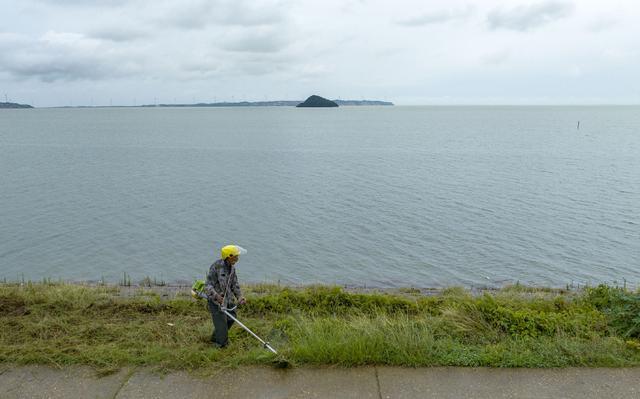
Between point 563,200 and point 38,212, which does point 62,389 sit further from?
point 563,200

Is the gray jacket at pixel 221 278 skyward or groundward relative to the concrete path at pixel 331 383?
skyward

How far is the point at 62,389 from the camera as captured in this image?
5.81 metres

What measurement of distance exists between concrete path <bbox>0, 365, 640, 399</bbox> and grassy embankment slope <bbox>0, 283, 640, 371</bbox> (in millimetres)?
186

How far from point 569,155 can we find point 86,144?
61.8 m

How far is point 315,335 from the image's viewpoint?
6.76 metres

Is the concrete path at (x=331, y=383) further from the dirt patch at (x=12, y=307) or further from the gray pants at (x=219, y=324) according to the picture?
the dirt patch at (x=12, y=307)

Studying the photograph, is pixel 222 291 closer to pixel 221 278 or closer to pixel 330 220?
pixel 221 278

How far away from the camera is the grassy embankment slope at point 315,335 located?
6.39m

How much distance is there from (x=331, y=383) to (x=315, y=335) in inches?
36.0

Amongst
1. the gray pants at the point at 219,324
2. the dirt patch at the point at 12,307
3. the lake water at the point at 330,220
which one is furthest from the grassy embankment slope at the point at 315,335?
the lake water at the point at 330,220

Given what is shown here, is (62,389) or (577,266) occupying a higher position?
(62,389)

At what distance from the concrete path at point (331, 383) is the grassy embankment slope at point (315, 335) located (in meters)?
0.19

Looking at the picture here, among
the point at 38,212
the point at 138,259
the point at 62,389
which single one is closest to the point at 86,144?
the point at 38,212

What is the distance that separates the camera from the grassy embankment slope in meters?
6.39
